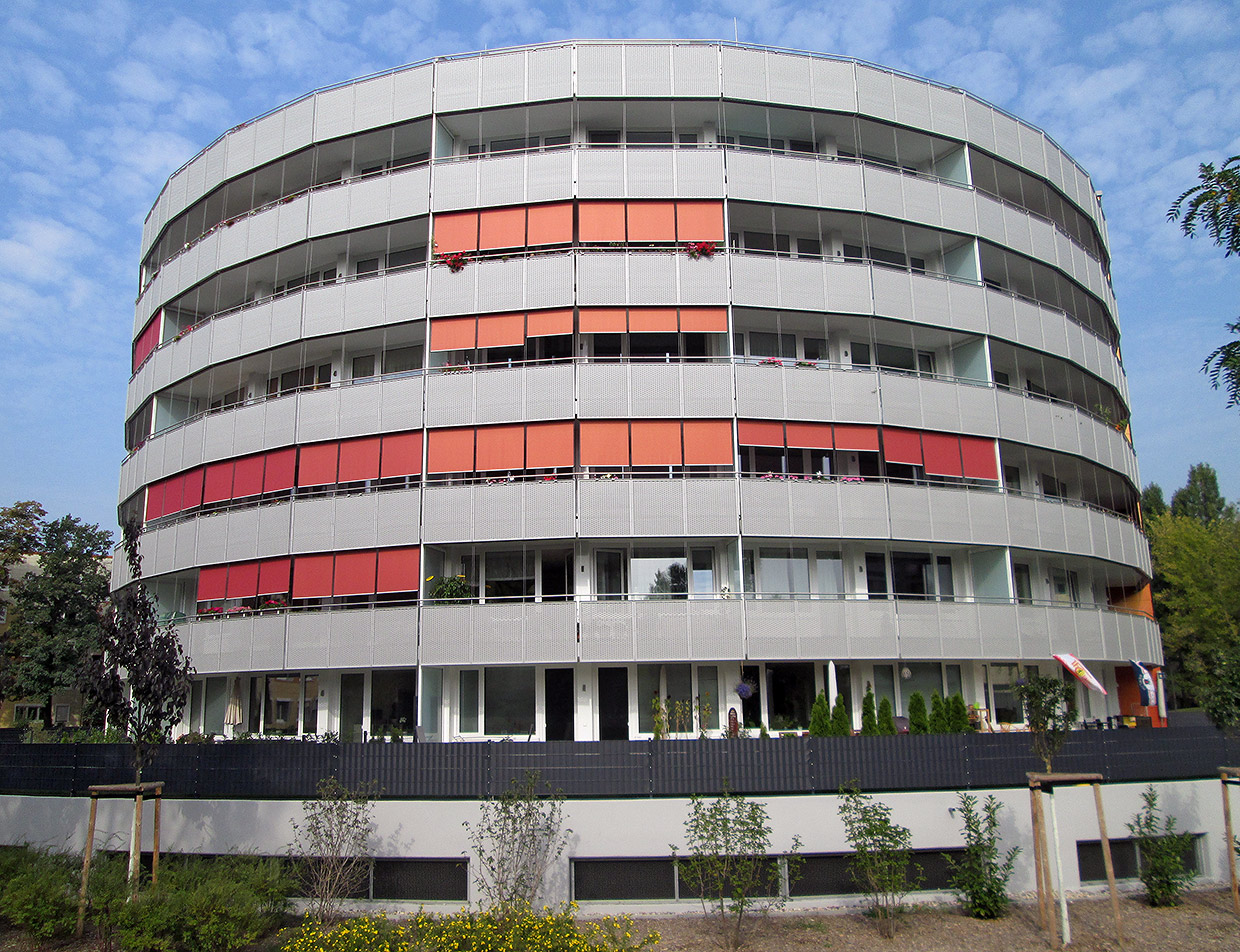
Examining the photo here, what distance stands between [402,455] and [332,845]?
1270cm

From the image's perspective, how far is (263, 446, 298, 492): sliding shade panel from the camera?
1035 inches

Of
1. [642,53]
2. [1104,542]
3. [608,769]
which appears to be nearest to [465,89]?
[642,53]

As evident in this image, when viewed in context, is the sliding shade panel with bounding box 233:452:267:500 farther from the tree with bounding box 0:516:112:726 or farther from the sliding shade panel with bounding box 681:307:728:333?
the tree with bounding box 0:516:112:726

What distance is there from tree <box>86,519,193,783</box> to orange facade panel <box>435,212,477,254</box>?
13801 mm

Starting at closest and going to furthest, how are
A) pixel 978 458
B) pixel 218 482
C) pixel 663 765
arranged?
pixel 663 765, pixel 978 458, pixel 218 482

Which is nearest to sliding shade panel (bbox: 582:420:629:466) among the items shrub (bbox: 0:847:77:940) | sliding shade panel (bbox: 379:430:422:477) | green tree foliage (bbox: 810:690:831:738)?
sliding shade panel (bbox: 379:430:422:477)

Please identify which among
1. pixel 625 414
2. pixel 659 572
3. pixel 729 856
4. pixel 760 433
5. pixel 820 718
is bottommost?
pixel 729 856

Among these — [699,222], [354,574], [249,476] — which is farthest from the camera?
[249,476]

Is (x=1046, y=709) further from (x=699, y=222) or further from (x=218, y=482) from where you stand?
(x=218, y=482)

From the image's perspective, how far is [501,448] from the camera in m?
24.3

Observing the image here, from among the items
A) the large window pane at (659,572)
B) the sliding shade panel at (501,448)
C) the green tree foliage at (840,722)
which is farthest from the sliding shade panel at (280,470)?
the green tree foliage at (840,722)

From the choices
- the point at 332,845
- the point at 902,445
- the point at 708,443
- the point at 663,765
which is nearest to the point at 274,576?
the point at 332,845

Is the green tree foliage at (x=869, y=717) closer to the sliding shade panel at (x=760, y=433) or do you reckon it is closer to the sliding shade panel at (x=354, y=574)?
the sliding shade panel at (x=760, y=433)

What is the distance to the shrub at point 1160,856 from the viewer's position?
49.2 feet
